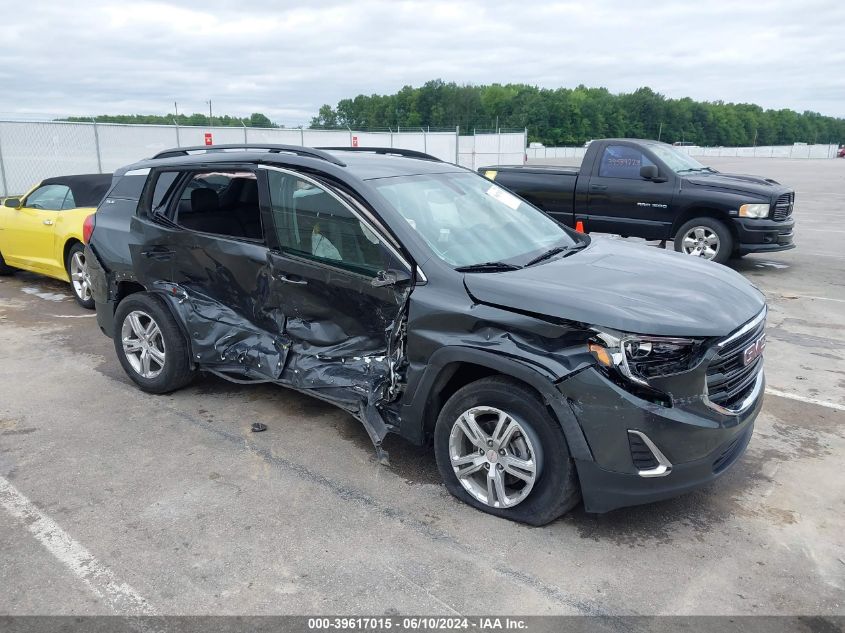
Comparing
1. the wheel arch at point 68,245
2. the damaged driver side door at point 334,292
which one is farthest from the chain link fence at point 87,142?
the damaged driver side door at point 334,292

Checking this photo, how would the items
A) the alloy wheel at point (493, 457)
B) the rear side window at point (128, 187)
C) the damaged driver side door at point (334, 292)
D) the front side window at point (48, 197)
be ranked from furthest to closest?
the front side window at point (48, 197), the rear side window at point (128, 187), the damaged driver side door at point (334, 292), the alloy wheel at point (493, 457)

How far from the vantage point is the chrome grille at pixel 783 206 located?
9.56 meters

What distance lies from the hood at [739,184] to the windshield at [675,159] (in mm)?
279

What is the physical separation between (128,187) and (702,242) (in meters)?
7.91

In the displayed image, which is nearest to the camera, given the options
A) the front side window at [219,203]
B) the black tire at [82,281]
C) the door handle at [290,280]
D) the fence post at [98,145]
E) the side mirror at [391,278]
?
the side mirror at [391,278]

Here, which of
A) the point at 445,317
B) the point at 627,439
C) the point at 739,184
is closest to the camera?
the point at 627,439

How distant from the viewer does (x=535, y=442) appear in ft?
10.7

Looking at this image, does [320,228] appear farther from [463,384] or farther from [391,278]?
[463,384]

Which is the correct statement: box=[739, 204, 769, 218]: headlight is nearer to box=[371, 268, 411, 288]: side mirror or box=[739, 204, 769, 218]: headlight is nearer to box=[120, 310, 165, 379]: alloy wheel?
box=[371, 268, 411, 288]: side mirror

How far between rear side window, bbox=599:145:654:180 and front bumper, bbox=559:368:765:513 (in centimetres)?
777

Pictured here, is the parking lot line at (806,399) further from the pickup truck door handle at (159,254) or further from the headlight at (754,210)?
the headlight at (754,210)

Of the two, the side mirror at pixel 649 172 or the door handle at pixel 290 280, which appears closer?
the door handle at pixel 290 280

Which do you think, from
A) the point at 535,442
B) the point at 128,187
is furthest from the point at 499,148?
the point at 535,442

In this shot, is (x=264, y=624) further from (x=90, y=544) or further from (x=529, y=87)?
(x=529, y=87)
